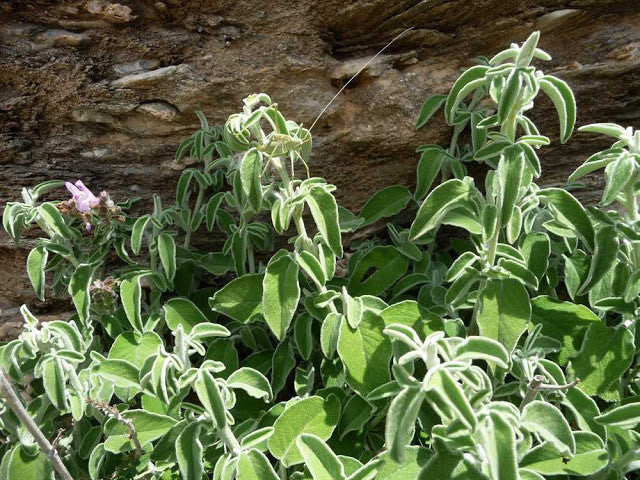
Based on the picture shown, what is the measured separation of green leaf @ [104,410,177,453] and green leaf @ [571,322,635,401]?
1013 millimetres

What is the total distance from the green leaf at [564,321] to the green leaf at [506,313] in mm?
234

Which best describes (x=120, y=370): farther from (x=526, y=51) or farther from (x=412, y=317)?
(x=526, y=51)

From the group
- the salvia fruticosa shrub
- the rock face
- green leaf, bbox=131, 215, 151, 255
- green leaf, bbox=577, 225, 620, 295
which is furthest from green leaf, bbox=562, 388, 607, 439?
green leaf, bbox=131, 215, 151, 255

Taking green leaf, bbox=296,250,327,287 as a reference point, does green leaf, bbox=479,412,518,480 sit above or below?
below

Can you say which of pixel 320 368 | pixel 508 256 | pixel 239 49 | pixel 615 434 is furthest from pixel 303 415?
pixel 239 49

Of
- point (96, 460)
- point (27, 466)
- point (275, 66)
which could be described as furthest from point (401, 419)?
point (275, 66)

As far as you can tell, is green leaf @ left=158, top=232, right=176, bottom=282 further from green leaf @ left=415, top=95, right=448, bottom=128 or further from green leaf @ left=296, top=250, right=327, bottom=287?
green leaf @ left=415, top=95, right=448, bottom=128

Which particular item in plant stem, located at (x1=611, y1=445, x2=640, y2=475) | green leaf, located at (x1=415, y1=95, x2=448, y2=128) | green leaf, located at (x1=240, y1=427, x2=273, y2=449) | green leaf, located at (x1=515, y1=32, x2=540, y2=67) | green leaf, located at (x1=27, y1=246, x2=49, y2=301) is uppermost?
green leaf, located at (x1=515, y1=32, x2=540, y2=67)

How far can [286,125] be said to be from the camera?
1731 mm

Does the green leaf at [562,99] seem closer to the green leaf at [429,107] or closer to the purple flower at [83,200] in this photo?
the green leaf at [429,107]

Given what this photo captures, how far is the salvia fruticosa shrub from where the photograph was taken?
138cm

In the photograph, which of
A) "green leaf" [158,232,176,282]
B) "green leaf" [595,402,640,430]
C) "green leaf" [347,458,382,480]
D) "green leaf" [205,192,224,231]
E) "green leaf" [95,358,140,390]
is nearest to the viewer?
"green leaf" [347,458,382,480]

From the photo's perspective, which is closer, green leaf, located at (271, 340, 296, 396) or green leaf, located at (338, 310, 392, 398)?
green leaf, located at (338, 310, 392, 398)

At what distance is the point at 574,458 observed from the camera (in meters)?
1.42
